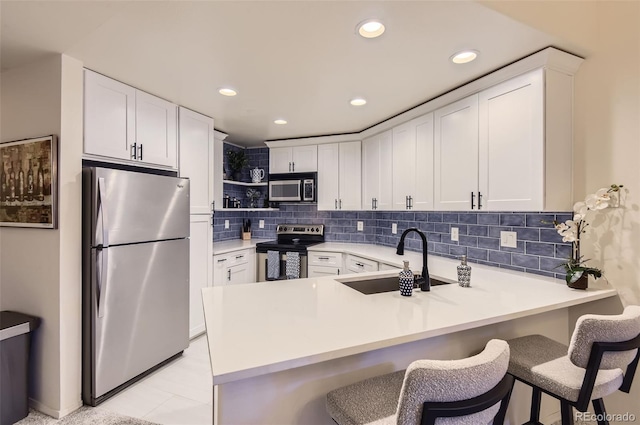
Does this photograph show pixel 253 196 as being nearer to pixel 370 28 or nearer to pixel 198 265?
pixel 198 265

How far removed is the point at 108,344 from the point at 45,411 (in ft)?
1.70

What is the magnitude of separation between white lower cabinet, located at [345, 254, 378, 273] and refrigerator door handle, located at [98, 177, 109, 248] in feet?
7.21

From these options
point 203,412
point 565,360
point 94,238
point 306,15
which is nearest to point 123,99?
point 94,238

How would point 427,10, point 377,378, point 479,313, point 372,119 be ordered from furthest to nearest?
point 372,119, point 427,10, point 479,313, point 377,378

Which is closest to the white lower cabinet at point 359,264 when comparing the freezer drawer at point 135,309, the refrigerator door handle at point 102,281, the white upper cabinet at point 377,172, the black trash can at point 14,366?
the white upper cabinet at point 377,172

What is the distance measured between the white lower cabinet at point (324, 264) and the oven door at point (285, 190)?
81 cm

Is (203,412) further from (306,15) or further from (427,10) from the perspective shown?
(427,10)

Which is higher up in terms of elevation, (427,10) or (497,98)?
(427,10)

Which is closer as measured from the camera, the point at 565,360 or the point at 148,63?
the point at 565,360

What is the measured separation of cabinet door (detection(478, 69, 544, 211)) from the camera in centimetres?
173

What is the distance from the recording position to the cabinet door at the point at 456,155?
6.97 ft

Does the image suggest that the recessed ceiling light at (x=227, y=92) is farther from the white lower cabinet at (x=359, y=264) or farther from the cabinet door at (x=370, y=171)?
the white lower cabinet at (x=359, y=264)

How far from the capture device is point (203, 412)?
1927 mm

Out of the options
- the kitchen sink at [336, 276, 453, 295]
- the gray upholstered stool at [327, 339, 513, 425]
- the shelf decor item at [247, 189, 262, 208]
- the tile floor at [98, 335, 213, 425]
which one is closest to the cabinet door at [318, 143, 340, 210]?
the shelf decor item at [247, 189, 262, 208]
